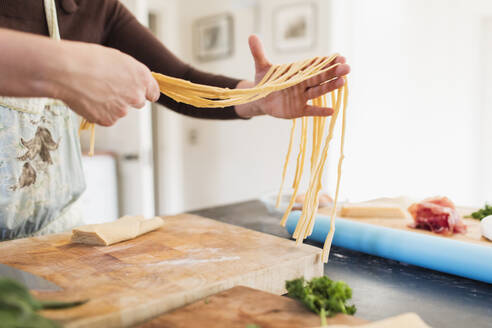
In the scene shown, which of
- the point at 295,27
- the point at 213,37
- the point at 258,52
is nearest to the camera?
the point at 258,52

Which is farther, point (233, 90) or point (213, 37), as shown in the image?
point (213, 37)

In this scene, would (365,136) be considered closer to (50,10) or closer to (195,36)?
(195,36)

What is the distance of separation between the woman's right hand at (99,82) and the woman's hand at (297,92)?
37cm

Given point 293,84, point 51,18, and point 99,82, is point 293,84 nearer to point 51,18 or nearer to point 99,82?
point 99,82

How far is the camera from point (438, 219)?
1020 mm

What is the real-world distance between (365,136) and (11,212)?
2295 millimetres

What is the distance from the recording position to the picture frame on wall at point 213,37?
11.3ft

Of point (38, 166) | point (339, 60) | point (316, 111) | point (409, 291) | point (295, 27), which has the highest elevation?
point (295, 27)

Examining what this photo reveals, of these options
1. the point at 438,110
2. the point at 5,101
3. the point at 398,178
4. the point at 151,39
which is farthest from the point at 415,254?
the point at 438,110

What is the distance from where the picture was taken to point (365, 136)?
2.77 metres

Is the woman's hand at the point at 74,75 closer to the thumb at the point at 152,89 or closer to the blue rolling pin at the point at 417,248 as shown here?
the thumb at the point at 152,89

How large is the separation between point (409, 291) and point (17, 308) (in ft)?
2.19

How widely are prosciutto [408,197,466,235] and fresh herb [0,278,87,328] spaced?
36.1 inches

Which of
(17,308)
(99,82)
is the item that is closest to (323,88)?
(99,82)
